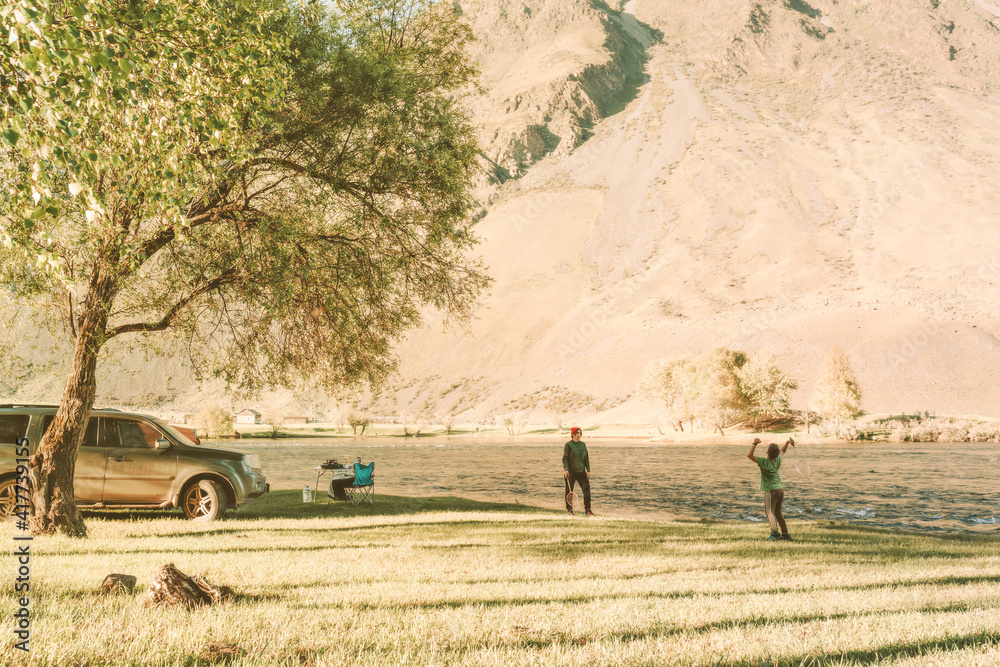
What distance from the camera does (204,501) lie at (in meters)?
12.8

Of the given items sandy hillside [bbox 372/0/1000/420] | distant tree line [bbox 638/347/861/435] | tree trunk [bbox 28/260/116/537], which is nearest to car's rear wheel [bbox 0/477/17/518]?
tree trunk [bbox 28/260/116/537]

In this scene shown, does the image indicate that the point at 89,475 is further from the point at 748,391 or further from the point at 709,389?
the point at 748,391

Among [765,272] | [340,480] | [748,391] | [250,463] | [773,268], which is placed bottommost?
[340,480]

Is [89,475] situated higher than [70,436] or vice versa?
[70,436]

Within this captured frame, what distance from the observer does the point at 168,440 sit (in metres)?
12.8

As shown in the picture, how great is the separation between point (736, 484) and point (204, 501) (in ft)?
86.1

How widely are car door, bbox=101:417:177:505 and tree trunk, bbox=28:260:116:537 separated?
7.37 ft

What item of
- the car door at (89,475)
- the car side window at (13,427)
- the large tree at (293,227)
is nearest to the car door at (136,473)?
the car door at (89,475)

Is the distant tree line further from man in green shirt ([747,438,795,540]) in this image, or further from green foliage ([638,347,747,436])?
man in green shirt ([747,438,795,540])

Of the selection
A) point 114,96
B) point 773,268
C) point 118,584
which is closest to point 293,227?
point 114,96

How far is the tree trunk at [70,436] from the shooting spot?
9891 mm

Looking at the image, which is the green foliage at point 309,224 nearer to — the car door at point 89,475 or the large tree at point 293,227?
the large tree at point 293,227

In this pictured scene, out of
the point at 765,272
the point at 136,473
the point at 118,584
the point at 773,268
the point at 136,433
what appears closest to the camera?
A: the point at 118,584

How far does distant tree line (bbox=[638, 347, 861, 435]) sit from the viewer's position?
74000 mm
